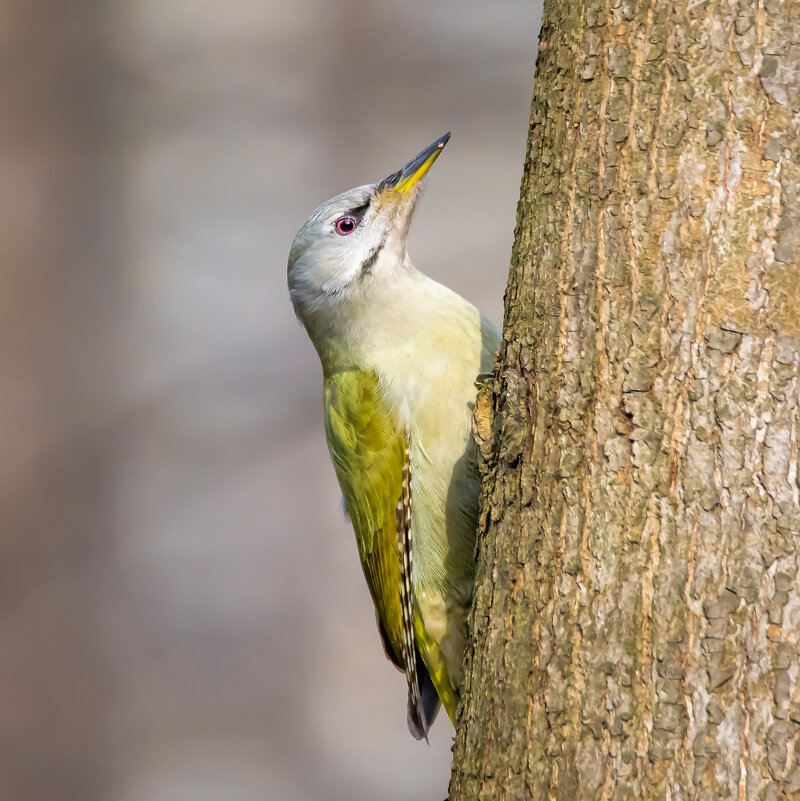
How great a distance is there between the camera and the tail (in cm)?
285

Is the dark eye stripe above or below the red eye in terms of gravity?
above

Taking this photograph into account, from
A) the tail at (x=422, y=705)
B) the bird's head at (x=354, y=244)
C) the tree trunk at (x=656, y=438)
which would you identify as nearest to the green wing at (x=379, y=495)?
the tail at (x=422, y=705)

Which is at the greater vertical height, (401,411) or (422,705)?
(401,411)

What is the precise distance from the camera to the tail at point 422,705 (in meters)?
2.85

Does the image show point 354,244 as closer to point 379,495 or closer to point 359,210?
point 359,210

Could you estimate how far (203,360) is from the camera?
5926mm

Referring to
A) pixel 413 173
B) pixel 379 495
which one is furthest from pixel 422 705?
pixel 413 173

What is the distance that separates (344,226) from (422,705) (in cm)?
156

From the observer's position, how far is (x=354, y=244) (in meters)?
3.00

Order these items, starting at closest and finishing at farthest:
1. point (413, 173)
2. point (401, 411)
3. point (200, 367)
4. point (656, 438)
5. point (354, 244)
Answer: point (656, 438), point (401, 411), point (354, 244), point (413, 173), point (200, 367)

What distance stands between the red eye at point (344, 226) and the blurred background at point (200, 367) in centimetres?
264

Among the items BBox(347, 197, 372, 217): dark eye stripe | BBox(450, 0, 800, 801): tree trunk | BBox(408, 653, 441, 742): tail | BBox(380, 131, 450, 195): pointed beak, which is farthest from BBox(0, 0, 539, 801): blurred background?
BBox(450, 0, 800, 801): tree trunk

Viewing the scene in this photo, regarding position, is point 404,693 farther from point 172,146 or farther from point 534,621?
point 534,621

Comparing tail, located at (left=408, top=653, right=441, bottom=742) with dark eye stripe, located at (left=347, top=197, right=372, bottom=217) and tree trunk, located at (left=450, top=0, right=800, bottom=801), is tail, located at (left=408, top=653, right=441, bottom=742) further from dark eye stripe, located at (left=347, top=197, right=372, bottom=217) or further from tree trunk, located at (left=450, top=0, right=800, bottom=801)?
dark eye stripe, located at (left=347, top=197, right=372, bottom=217)
